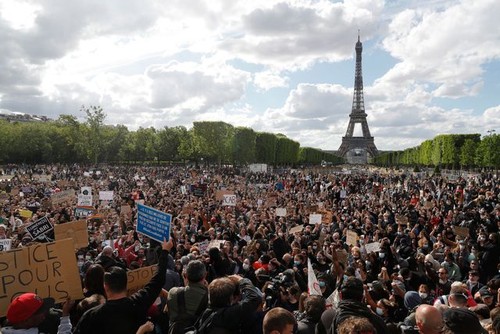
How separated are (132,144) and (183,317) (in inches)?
3418

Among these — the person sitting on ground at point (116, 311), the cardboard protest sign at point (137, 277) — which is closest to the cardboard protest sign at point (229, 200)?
the cardboard protest sign at point (137, 277)

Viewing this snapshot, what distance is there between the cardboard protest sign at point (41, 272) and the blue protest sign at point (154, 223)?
1.23 m

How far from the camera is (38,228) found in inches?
387

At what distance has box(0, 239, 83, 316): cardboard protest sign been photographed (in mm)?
4812

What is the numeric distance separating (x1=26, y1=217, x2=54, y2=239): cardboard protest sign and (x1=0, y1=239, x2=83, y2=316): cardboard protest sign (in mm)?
5228

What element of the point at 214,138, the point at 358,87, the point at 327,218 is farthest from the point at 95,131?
the point at 358,87

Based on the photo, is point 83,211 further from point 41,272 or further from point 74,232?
point 41,272

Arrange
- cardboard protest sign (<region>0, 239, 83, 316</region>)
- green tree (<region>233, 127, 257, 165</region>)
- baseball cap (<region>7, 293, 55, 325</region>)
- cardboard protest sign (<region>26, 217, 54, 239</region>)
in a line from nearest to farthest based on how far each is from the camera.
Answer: baseball cap (<region>7, 293, 55, 325</region>) → cardboard protest sign (<region>0, 239, 83, 316</region>) → cardboard protest sign (<region>26, 217, 54, 239</region>) → green tree (<region>233, 127, 257, 165</region>)

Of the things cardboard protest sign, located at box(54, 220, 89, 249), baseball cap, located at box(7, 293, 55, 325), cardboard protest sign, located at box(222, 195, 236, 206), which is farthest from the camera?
cardboard protest sign, located at box(222, 195, 236, 206)

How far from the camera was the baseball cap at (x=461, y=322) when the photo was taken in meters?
2.88

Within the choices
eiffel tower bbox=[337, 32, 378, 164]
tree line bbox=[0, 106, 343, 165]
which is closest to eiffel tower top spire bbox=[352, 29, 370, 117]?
eiffel tower bbox=[337, 32, 378, 164]

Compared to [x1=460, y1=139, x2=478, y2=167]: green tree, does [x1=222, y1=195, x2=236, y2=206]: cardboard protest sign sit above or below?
below

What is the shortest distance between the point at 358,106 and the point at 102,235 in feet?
443

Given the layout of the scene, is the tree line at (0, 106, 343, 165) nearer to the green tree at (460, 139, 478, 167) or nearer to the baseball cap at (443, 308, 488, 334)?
the green tree at (460, 139, 478, 167)
